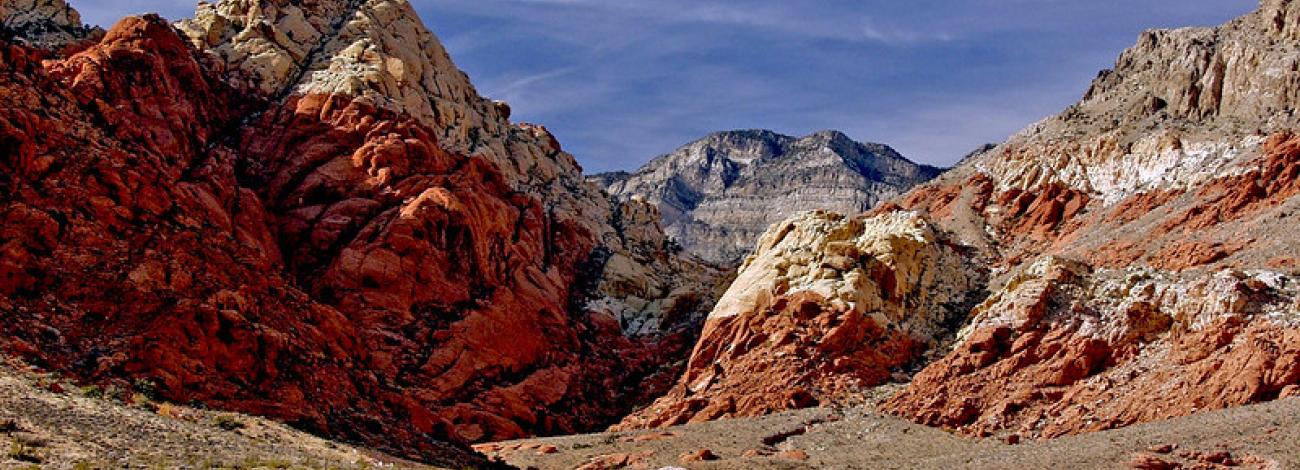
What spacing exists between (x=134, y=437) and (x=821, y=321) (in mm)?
48702

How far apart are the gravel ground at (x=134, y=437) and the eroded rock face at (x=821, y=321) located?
30.4m

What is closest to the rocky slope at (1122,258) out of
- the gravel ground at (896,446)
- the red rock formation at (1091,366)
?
the red rock formation at (1091,366)

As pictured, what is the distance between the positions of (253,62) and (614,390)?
41748mm

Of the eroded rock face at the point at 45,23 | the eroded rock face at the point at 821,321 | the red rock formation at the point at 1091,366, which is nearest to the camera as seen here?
the red rock formation at the point at 1091,366

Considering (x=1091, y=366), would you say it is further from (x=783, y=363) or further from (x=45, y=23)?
(x=45, y=23)

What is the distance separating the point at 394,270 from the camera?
266 feet

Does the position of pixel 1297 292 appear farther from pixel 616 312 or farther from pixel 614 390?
pixel 616 312

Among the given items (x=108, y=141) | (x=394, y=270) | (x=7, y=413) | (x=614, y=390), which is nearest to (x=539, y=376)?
(x=614, y=390)

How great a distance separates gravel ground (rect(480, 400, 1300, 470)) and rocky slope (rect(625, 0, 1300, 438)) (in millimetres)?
2727

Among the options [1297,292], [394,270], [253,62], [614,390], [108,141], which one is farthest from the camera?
[253,62]

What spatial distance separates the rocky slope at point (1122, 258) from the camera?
6128 centimetres

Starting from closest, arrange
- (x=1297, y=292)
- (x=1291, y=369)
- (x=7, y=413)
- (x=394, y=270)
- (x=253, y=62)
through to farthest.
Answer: (x=7, y=413)
(x=1291, y=369)
(x=1297, y=292)
(x=394, y=270)
(x=253, y=62)

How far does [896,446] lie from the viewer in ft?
209

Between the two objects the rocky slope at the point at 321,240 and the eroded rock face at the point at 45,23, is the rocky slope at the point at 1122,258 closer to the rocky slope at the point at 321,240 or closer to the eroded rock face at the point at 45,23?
the rocky slope at the point at 321,240
